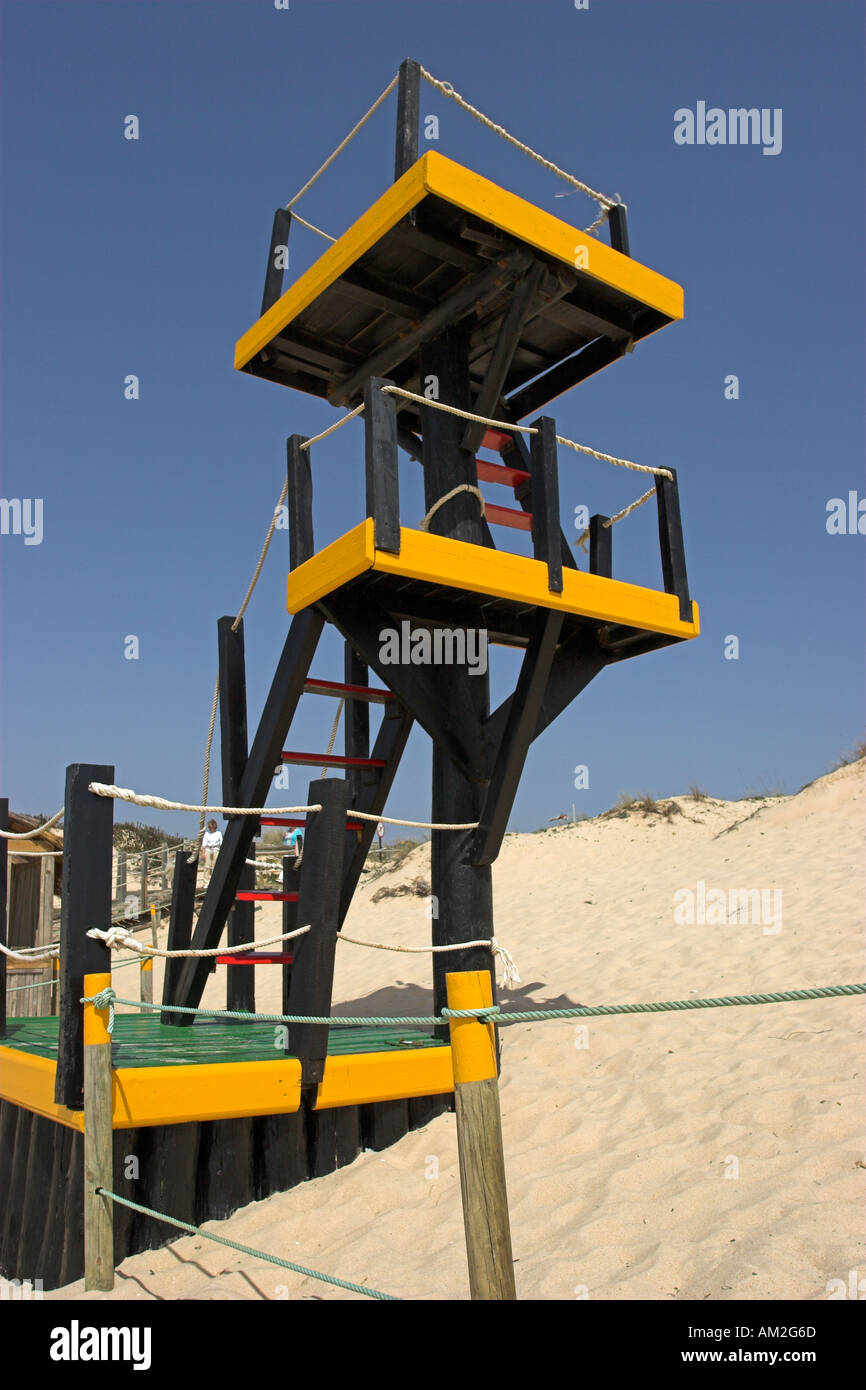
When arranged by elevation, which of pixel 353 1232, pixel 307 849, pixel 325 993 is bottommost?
pixel 353 1232

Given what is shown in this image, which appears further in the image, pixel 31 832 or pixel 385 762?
pixel 385 762

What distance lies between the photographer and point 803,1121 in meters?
3.82

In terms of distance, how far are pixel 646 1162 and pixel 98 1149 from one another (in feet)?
7.02

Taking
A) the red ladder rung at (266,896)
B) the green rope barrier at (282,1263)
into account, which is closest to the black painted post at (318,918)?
the red ladder rung at (266,896)

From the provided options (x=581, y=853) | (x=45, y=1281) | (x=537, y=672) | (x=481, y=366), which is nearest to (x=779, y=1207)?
(x=537, y=672)

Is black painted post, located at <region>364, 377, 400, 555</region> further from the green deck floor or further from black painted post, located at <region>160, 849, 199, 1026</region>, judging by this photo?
black painted post, located at <region>160, 849, 199, 1026</region>

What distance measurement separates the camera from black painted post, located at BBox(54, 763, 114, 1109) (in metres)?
3.51

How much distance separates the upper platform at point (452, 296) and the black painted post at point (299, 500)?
0.84 meters

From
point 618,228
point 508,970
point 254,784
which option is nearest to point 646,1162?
point 508,970

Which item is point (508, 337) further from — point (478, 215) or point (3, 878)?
Answer: point (3, 878)

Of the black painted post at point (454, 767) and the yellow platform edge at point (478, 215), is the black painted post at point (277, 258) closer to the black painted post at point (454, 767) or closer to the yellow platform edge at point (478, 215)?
the yellow platform edge at point (478, 215)

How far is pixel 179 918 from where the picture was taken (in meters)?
5.78

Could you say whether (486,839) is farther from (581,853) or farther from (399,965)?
(581,853)

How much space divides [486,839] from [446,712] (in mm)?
707
